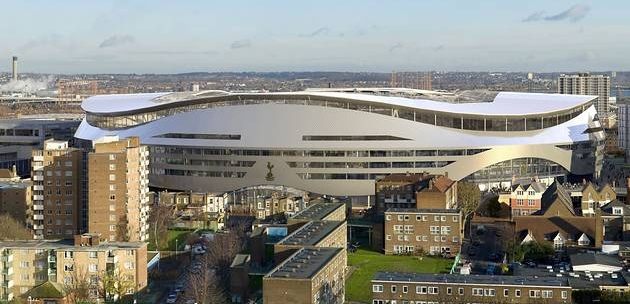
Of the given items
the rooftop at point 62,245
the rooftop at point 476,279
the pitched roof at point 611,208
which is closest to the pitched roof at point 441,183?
the pitched roof at point 611,208

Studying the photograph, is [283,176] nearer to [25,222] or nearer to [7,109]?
[25,222]

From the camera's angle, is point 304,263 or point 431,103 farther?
point 431,103

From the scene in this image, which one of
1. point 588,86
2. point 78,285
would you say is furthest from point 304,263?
point 588,86

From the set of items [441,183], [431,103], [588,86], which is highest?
[588,86]

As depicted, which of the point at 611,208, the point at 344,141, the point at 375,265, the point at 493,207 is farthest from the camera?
the point at 344,141

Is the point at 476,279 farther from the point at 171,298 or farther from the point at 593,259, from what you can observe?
the point at 171,298

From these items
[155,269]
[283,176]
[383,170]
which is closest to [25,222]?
[155,269]
